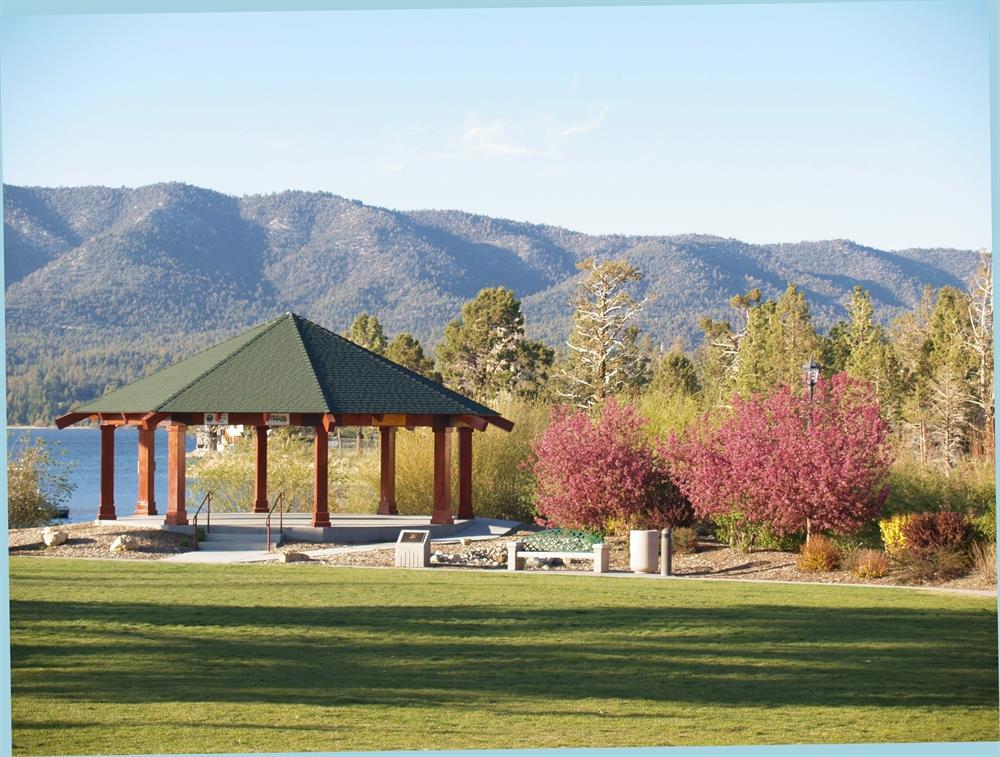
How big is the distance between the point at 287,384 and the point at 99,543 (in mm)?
4007

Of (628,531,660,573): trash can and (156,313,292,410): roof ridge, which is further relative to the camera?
(156,313,292,410): roof ridge

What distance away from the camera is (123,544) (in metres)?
20.3

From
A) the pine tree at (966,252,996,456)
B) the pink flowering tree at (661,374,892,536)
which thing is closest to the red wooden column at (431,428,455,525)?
the pink flowering tree at (661,374,892,536)

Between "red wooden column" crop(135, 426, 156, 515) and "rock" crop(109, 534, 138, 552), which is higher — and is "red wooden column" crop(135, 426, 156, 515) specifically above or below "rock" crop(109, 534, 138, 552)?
above

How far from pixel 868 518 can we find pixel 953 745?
8.26 meters

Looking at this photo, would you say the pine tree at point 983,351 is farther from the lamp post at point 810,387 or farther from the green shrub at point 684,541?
the green shrub at point 684,541

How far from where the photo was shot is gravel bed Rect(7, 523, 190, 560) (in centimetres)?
1988

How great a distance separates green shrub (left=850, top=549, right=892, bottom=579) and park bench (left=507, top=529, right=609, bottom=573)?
3.39m

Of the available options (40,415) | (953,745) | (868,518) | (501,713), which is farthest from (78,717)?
(40,415)

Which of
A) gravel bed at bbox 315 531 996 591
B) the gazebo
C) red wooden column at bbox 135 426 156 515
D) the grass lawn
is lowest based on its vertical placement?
the grass lawn

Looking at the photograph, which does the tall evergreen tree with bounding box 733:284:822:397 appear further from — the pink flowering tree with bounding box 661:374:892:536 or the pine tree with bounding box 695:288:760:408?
the pink flowering tree with bounding box 661:374:892:536

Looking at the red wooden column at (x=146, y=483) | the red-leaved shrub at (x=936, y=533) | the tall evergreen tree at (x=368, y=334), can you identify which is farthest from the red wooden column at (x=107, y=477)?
the tall evergreen tree at (x=368, y=334)

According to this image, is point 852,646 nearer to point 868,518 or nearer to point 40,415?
point 868,518

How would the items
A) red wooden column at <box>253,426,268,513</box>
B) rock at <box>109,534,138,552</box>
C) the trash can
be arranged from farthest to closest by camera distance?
red wooden column at <box>253,426,268,513</box>, rock at <box>109,534,138,552</box>, the trash can
